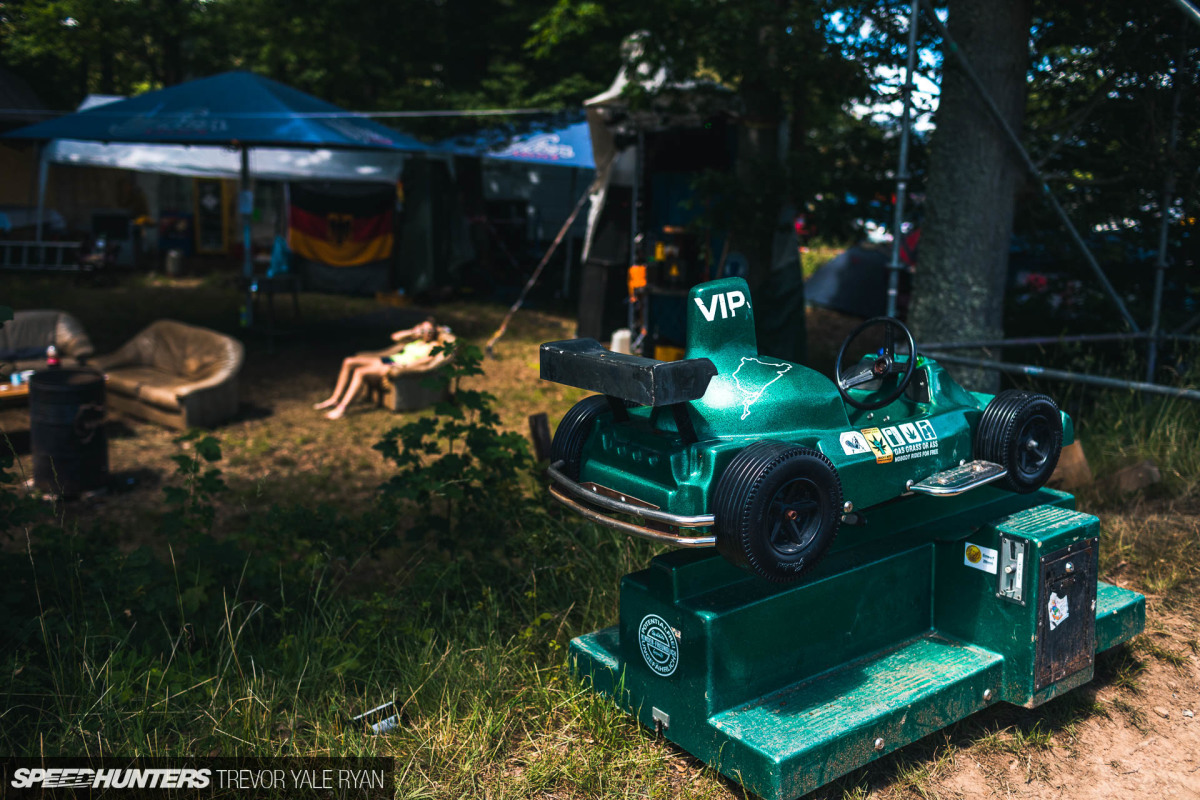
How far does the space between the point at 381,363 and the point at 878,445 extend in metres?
6.79

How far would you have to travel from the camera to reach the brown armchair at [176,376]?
8211mm

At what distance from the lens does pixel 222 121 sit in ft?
34.4

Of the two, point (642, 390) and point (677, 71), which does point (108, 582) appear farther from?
point (677, 71)

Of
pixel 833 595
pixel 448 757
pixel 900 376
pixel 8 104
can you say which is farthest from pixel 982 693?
pixel 8 104

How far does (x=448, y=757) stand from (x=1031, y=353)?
730 centimetres

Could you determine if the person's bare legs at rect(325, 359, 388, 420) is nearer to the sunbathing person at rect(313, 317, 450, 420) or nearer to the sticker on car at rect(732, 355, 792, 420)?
the sunbathing person at rect(313, 317, 450, 420)

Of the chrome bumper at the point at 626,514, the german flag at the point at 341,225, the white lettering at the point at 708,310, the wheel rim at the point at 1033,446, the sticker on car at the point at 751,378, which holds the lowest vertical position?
the chrome bumper at the point at 626,514

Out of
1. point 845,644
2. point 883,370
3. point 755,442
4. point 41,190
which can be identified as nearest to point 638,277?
point 883,370

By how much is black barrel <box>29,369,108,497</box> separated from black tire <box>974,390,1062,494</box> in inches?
235

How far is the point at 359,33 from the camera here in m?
19.6

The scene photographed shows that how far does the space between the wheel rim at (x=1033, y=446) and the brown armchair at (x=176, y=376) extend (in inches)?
277

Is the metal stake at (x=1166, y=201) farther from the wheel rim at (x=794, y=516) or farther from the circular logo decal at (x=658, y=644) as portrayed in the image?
the circular logo decal at (x=658, y=644)

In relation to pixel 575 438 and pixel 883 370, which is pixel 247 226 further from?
pixel 883 370

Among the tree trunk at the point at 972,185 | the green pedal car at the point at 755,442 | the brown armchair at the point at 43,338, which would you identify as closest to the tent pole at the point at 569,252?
the brown armchair at the point at 43,338
